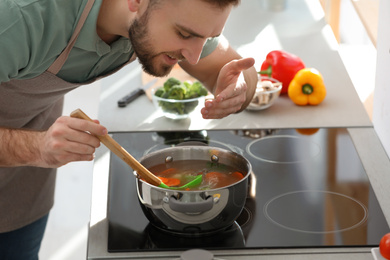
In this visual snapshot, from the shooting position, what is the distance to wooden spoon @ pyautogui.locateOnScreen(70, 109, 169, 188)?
1.40m

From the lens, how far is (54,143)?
1.40 m

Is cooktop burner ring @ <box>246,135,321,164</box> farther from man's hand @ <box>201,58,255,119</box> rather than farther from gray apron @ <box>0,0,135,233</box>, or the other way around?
gray apron @ <box>0,0,135,233</box>

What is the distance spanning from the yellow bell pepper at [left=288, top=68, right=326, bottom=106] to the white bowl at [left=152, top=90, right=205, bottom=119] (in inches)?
11.4

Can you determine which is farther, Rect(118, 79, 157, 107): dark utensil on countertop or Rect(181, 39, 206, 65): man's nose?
Rect(118, 79, 157, 107): dark utensil on countertop

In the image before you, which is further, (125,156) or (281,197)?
(281,197)

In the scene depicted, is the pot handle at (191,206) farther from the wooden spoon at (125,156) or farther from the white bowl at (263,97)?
the white bowl at (263,97)

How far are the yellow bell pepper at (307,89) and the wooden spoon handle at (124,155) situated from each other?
76 centimetres

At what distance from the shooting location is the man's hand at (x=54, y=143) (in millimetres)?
1382

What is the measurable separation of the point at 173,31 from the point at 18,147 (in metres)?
0.44

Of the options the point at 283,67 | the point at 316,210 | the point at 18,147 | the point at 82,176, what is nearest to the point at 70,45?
the point at 18,147

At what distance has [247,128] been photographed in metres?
1.98

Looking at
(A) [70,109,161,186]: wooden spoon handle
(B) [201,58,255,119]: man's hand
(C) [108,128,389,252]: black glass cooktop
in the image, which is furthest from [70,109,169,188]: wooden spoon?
(B) [201,58,255,119]: man's hand

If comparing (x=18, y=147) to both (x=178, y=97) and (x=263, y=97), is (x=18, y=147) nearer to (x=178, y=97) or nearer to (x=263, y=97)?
(x=178, y=97)

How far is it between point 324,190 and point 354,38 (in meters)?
3.51
